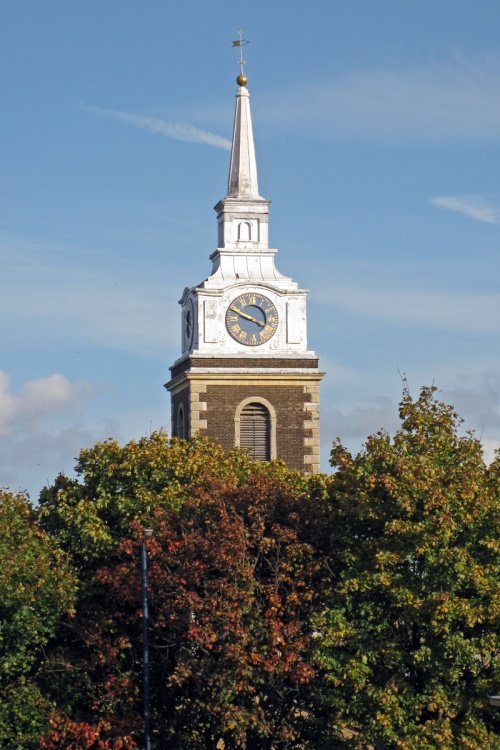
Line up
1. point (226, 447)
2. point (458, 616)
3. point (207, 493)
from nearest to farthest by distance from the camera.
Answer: point (458, 616)
point (207, 493)
point (226, 447)

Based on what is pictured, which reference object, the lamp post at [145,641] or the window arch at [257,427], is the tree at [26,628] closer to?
the lamp post at [145,641]

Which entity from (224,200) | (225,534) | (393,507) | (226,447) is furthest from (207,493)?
(224,200)

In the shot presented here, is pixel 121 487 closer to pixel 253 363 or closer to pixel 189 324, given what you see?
pixel 253 363

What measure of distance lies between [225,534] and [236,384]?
20.7 meters

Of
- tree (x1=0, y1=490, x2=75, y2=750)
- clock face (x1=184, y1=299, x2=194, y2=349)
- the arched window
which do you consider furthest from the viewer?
clock face (x1=184, y1=299, x2=194, y2=349)

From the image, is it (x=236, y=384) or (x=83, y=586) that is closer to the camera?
(x=83, y=586)

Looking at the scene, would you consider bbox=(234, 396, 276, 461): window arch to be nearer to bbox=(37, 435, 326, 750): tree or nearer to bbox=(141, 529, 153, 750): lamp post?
bbox=(37, 435, 326, 750): tree

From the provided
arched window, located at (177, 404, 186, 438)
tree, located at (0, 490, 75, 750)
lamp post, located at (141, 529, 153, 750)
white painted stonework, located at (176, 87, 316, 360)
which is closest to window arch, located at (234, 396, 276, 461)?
white painted stonework, located at (176, 87, 316, 360)

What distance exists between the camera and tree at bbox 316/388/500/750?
3853 cm

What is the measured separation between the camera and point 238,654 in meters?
39.4

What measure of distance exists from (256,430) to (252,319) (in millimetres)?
3673

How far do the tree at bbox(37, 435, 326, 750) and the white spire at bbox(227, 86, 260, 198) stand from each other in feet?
71.0

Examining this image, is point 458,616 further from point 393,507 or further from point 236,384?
point 236,384

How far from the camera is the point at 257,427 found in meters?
61.4
